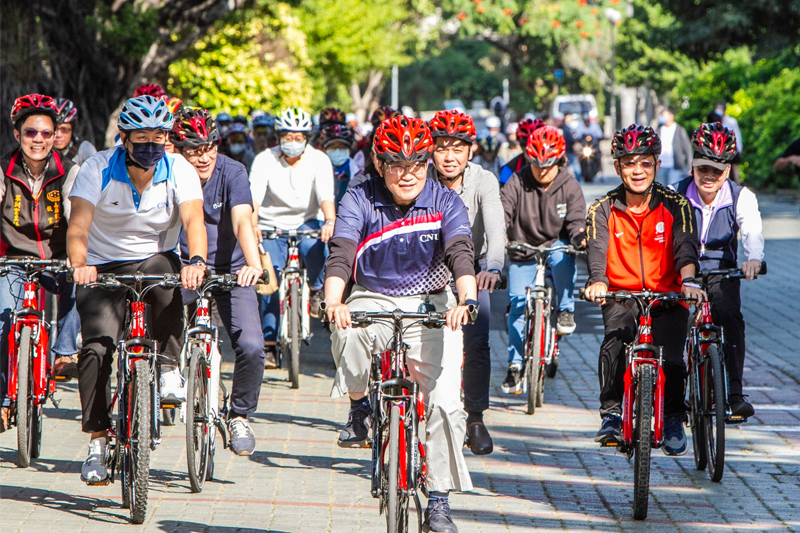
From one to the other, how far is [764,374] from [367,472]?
4381 millimetres

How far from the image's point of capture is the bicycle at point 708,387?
21.1 ft

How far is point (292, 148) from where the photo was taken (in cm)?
951

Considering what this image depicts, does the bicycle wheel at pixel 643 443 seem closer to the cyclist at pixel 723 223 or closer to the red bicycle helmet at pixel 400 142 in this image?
the cyclist at pixel 723 223

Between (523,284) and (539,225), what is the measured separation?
461mm

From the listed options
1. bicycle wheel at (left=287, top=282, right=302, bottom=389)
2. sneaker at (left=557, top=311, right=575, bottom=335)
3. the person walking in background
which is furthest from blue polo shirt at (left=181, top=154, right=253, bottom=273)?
the person walking in background

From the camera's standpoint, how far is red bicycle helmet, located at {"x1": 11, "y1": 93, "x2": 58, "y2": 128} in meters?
7.26

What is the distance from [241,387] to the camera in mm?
6590

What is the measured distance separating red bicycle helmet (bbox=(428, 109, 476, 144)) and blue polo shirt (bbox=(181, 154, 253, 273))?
1.18 meters

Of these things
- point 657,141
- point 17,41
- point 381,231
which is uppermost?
point 17,41

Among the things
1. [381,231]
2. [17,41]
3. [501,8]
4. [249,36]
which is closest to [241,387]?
[381,231]

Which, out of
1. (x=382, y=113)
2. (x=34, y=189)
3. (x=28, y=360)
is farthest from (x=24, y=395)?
(x=382, y=113)

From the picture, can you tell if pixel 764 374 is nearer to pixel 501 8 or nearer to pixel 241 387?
pixel 241 387

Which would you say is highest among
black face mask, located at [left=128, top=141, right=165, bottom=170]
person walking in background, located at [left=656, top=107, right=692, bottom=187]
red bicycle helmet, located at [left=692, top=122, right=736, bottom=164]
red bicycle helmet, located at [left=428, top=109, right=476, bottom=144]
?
person walking in background, located at [left=656, top=107, right=692, bottom=187]

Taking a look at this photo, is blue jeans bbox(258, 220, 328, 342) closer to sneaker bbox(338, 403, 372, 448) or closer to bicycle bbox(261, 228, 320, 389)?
bicycle bbox(261, 228, 320, 389)
